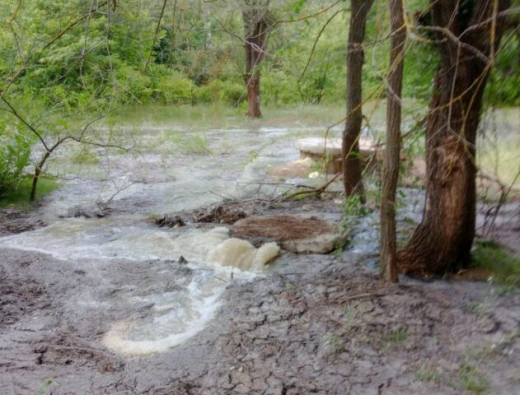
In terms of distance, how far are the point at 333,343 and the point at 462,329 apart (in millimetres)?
1118

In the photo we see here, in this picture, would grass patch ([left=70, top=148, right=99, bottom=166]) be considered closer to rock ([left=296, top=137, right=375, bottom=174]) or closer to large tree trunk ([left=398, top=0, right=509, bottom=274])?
rock ([left=296, top=137, right=375, bottom=174])

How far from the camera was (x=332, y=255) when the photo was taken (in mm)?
6695

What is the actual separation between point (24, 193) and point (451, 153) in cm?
833

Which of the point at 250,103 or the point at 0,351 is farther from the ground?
the point at 250,103

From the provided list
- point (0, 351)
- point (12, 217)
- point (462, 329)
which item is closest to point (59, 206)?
point (12, 217)

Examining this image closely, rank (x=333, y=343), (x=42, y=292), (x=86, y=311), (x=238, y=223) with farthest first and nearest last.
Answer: (x=238, y=223)
(x=42, y=292)
(x=86, y=311)
(x=333, y=343)

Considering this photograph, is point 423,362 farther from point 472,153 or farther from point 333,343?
point 472,153

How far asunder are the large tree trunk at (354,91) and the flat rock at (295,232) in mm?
647

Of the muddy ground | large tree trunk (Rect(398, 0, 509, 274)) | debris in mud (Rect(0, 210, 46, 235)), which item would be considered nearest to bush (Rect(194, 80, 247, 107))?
debris in mud (Rect(0, 210, 46, 235))

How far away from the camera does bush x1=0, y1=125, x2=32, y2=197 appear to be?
9.54m

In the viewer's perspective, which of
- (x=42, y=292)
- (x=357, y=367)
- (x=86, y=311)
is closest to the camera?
(x=357, y=367)

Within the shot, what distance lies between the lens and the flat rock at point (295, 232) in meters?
6.86

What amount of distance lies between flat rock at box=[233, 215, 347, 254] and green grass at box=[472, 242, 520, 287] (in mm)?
1758

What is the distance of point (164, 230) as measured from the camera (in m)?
8.14
